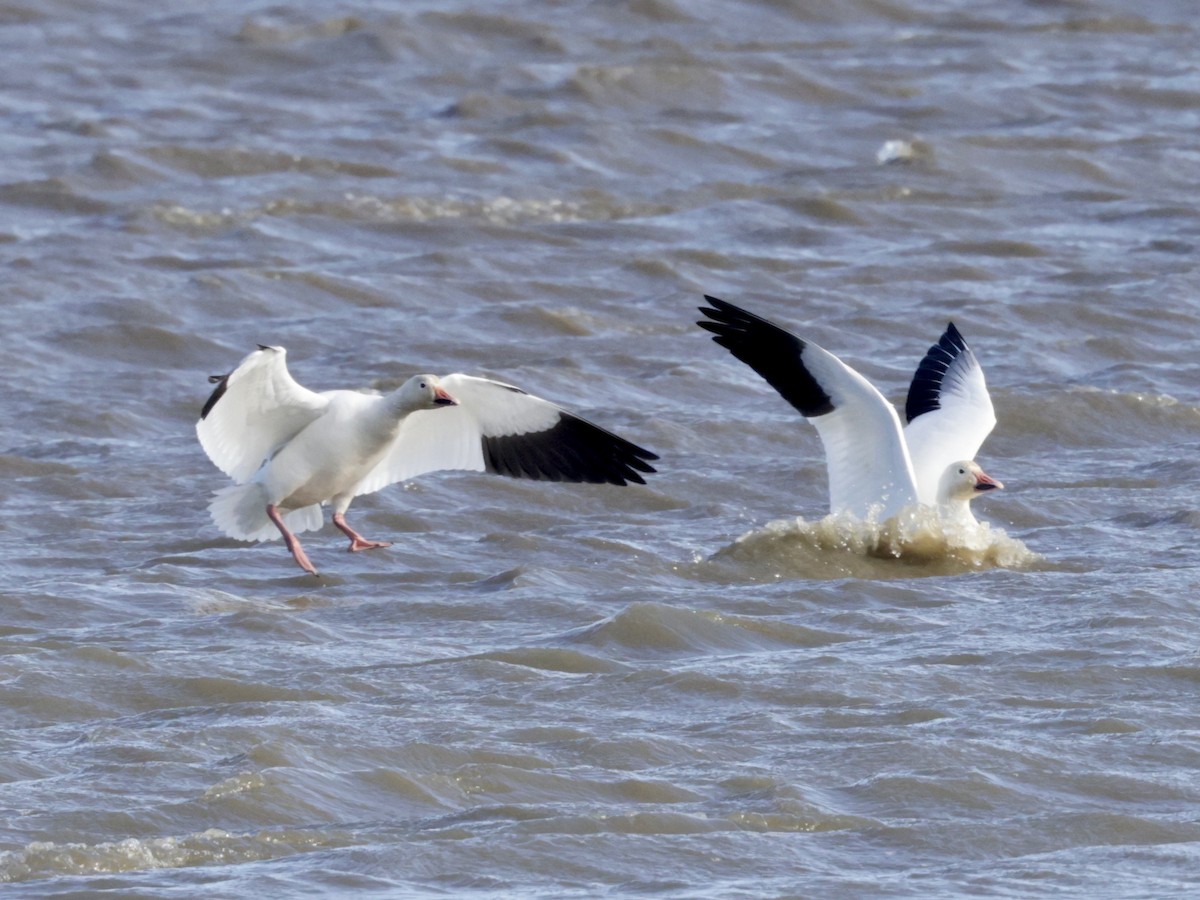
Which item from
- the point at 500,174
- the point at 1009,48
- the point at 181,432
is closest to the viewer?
the point at 181,432

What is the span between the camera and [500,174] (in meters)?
15.8

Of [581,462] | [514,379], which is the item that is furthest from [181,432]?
[581,462]

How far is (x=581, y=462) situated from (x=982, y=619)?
191 centimetres

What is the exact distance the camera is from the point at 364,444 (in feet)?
29.1

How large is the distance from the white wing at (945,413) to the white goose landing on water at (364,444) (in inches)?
42.3

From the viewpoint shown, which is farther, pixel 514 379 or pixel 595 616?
pixel 514 379

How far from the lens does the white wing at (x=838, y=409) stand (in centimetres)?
820

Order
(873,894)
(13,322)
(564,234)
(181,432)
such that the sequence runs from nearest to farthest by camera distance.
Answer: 1. (873,894)
2. (181,432)
3. (13,322)
4. (564,234)

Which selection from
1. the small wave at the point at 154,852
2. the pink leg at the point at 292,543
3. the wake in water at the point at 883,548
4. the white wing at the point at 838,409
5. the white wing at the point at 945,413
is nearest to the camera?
the small wave at the point at 154,852

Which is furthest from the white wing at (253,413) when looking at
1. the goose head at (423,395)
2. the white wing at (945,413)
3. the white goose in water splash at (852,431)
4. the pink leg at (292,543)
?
the white wing at (945,413)

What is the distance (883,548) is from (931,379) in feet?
4.20

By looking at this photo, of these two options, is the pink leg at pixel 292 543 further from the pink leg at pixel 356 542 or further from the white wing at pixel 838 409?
the white wing at pixel 838 409

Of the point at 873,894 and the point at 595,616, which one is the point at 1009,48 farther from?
the point at 873,894

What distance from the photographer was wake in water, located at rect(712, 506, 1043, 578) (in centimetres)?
836
